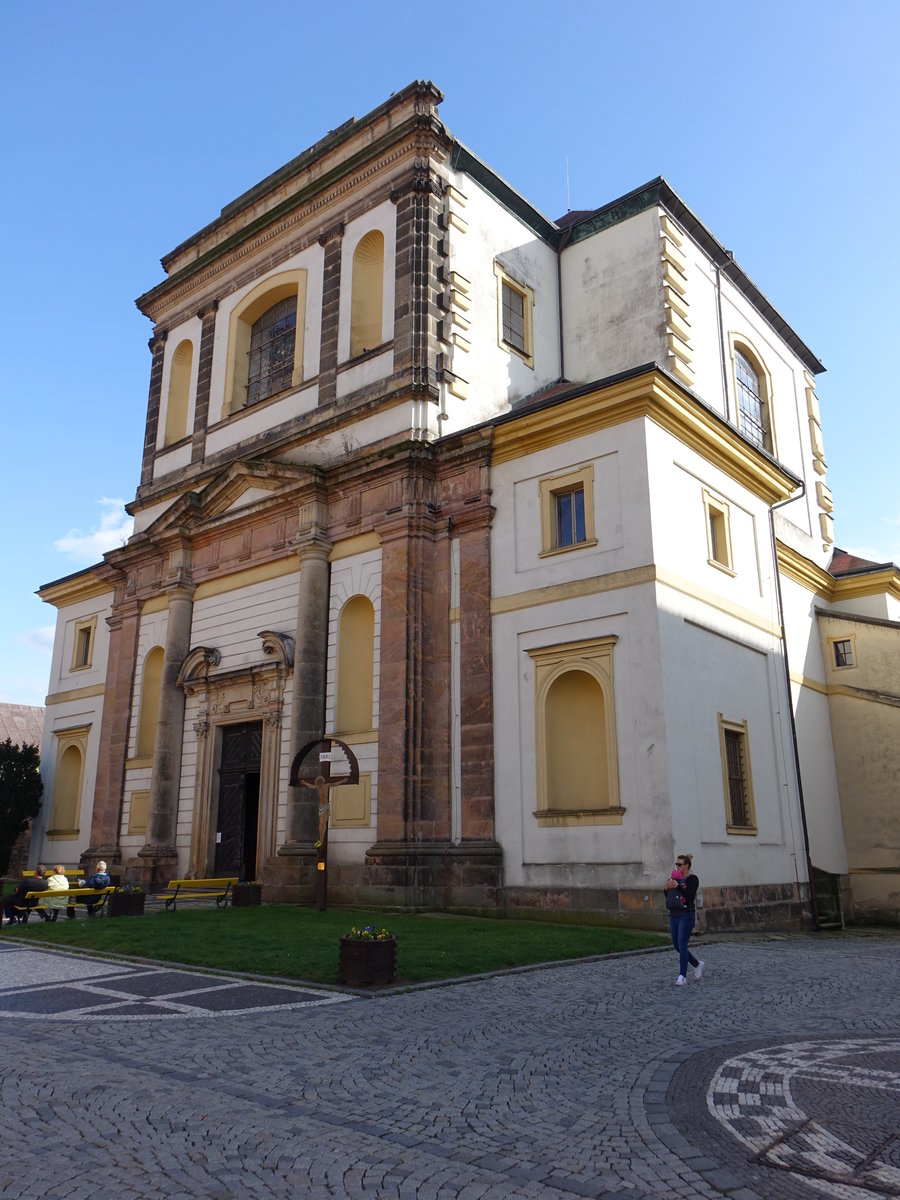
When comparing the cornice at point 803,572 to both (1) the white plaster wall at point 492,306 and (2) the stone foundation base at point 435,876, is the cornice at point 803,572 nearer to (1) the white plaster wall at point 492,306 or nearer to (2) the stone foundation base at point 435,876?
(1) the white plaster wall at point 492,306

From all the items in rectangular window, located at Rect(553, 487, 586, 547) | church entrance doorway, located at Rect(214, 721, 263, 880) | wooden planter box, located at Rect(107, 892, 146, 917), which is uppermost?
rectangular window, located at Rect(553, 487, 586, 547)

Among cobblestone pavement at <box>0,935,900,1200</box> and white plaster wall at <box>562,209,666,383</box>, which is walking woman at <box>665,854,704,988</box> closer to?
cobblestone pavement at <box>0,935,900,1200</box>

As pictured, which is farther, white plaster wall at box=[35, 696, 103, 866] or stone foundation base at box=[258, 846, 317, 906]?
white plaster wall at box=[35, 696, 103, 866]

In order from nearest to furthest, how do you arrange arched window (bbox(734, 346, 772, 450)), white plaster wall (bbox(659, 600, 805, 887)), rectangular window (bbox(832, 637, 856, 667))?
white plaster wall (bbox(659, 600, 805, 887)) < rectangular window (bbox(832, 637, 856, 667)) < arched window (bbox(734, 346, 772, 450))

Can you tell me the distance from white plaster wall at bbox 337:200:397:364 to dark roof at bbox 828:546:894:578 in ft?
46.6

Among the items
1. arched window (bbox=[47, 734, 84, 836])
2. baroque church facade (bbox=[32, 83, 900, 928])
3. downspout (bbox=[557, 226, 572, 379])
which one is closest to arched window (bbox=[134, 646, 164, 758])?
baroque church facade (bbox=[32, 83, 900, 928])

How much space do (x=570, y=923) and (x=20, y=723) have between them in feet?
114

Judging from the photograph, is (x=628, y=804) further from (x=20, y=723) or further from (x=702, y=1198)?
(x=20, y=723)

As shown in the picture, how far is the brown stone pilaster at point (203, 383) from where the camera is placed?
87.9ft

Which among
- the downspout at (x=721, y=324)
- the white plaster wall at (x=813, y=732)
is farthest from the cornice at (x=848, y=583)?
the downspout at (x=721, y=324)

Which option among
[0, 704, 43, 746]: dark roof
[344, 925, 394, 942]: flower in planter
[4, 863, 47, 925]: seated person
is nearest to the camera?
[344, 925, 394, 942]: flower in planter

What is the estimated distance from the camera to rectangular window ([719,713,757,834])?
18125 millimetres

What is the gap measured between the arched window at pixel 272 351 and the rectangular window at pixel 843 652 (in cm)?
1564

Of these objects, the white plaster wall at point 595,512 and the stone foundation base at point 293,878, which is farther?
the stone foundation base at point 293,878
